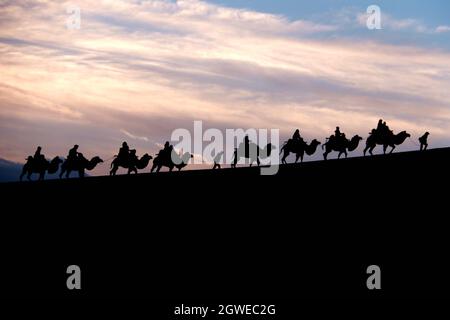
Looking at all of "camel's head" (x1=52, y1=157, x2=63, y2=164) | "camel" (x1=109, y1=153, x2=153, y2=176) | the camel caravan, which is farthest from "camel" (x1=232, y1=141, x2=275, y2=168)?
"camel's head" (x1=52, y1=157, x2=63, y2=164)

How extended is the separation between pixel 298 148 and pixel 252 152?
6.93 ft

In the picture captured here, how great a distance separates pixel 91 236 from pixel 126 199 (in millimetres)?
3325

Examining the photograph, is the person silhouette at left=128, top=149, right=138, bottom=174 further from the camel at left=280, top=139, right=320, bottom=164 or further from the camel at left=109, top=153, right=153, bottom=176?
the camel at left=280, top=139, right=320, bottom=164

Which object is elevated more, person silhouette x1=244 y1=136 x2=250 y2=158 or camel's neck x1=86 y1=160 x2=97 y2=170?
person silhouette x1=244 y1=136 x2=250 y2=158

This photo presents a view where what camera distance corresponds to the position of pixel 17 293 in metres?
28.4

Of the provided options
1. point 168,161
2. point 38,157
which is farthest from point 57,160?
point 168,161

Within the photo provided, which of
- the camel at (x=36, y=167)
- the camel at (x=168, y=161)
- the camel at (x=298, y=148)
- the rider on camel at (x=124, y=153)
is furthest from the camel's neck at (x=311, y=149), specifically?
the camel at (x=36, y=167)

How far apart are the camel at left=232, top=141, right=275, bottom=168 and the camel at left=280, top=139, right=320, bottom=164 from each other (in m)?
0.65

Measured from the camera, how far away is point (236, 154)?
4053 cm

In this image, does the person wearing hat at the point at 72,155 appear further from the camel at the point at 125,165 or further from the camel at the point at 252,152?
the camel at the point at 252,152

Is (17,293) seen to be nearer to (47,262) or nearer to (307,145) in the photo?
(47,262)

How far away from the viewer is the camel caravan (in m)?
38.6

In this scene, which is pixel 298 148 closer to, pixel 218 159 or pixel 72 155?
pixel 218 159
